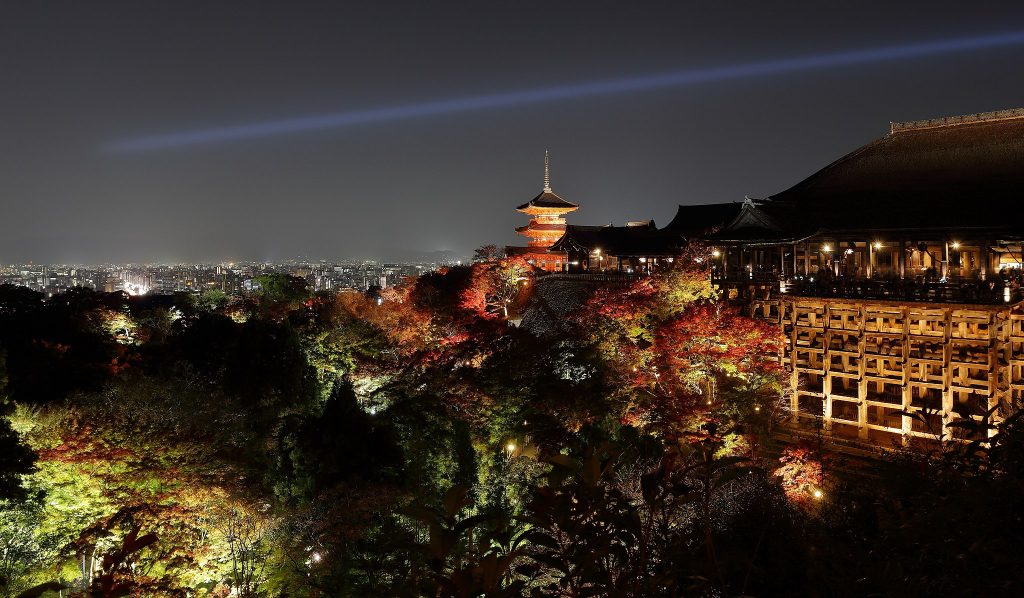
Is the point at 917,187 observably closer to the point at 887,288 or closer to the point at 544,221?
the point at 887,288

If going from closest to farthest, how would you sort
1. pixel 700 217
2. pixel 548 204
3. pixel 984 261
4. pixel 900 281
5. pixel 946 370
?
1. pixel 946 370
2. pixel 900 281
3. pixel 984 261
4. pixel 700 217
5. pixel 548 204

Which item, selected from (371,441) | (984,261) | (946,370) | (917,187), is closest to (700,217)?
(917,187)

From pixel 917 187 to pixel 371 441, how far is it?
18713mm

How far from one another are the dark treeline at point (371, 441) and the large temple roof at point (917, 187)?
440 centimetres

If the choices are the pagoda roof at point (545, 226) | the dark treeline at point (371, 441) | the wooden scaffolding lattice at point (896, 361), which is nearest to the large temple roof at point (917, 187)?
the wooden scaffolding lattice at point (896, 361)

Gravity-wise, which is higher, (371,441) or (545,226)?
(545,226)

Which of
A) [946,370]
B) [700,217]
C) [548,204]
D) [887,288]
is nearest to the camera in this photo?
[946,370]

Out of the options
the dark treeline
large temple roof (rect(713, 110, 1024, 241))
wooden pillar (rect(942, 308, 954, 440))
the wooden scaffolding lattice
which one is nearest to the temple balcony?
the wooden scaffolding lattice

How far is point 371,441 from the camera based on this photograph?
57.2 ft

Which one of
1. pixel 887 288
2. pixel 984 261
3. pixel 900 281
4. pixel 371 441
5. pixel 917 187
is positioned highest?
pixel 917 187

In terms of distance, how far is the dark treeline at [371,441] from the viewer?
1191 cm

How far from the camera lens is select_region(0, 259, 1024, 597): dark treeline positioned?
39.1 feet

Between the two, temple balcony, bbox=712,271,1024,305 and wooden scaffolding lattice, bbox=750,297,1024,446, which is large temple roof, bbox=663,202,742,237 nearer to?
temple balcony, bbox=712,271,1024,305

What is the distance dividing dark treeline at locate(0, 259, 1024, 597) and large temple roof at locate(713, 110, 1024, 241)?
4.40 metres
